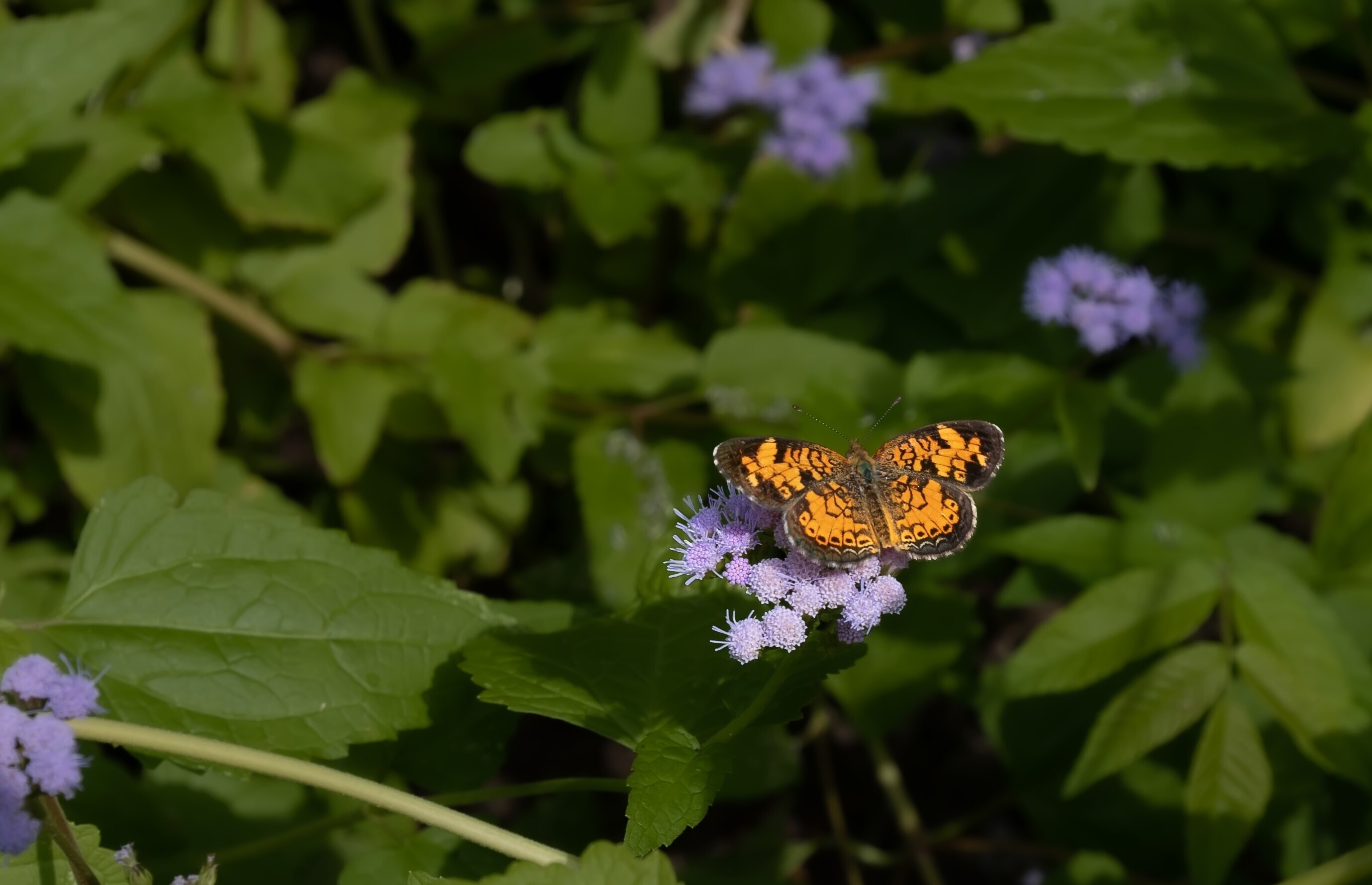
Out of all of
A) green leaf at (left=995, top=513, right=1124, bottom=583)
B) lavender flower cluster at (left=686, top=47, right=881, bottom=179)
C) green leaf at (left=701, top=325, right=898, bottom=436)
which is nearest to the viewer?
green leaf at (left=995, top=513, right=1124, bottom=583)

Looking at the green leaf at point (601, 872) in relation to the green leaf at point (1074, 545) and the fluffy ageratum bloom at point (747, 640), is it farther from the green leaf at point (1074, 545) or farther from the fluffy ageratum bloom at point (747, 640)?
the green leaf at point (1074, 545)

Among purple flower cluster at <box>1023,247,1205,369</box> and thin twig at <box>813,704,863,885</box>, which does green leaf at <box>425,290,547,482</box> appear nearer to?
thin twig at <box>813,704,863,885</box>

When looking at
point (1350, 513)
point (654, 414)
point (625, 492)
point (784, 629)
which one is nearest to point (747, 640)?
point (784, 629)

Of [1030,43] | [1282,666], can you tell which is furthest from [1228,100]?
[1282,666]

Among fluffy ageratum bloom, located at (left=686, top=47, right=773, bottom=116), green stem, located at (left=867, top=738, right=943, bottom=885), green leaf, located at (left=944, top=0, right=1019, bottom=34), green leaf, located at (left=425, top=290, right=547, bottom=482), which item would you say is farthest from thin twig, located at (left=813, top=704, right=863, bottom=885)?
green leaf, located at (left=944, top=0, right=1019, bottom=34)

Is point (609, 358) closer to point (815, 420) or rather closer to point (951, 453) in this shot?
point (815, 420)
